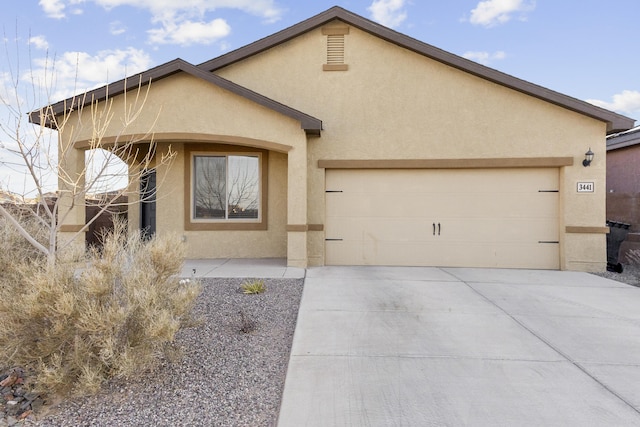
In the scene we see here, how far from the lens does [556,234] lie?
8672mm

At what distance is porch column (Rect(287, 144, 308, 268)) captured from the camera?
8.18 m

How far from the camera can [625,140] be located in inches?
457

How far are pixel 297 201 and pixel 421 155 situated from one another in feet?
10.8

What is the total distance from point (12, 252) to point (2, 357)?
79.4 inches

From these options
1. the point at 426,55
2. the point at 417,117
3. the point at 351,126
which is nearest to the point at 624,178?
the point at 417,117

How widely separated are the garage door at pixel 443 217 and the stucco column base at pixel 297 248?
35.5 inches

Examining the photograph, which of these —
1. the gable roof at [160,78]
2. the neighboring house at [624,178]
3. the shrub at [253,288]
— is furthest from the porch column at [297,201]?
the neighboring house at [624,178]

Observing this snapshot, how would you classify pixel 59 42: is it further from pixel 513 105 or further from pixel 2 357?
pixel 513 105

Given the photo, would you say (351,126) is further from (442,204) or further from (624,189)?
(624,189)

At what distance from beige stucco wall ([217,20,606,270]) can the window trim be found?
1.42m

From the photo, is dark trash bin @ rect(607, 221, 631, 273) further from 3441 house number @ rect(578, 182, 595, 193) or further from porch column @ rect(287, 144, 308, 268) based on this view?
porch column @ rect(287, 144, 308, 268)

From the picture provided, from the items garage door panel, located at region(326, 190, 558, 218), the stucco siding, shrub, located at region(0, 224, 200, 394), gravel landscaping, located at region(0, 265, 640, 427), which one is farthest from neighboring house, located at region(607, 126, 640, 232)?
shrub, located at region(0, 224, 200, 394)

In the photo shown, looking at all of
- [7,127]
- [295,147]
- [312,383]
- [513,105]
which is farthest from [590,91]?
[7,127]

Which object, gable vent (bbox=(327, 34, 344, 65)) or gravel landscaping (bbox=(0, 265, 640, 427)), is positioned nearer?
gravel landscaping (bbox=(0, 265, 640, 427))
